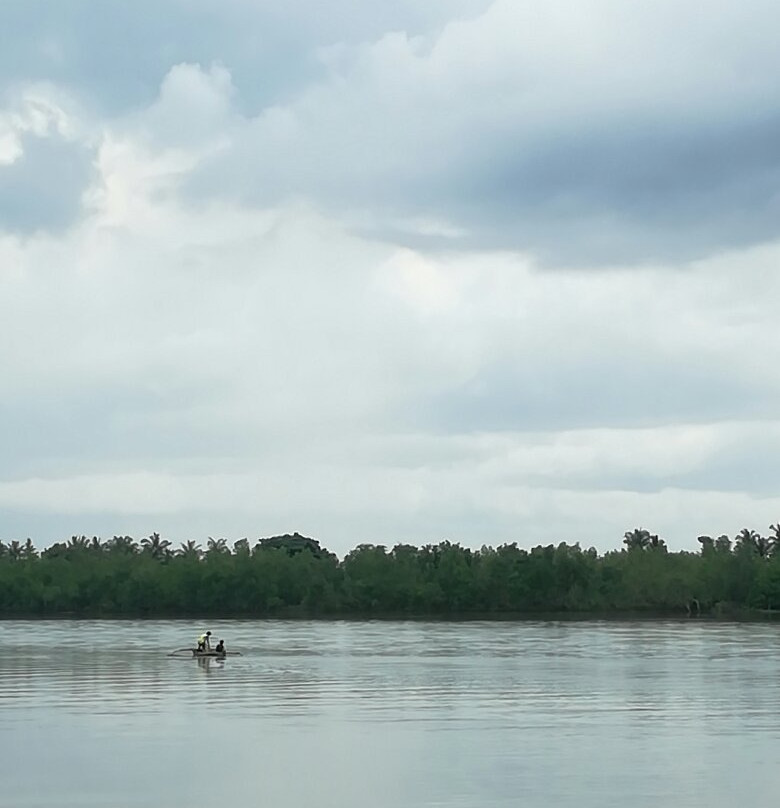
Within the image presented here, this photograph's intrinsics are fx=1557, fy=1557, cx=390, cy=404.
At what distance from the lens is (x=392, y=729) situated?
3591 centimetres

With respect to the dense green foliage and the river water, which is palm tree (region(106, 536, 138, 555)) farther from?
the river water

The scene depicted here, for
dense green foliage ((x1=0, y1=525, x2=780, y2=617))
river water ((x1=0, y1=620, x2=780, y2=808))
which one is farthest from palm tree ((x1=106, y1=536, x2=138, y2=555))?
river water ((x1=0, y1=620, x2=780, y2=808))

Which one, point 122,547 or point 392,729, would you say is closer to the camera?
point 392,729

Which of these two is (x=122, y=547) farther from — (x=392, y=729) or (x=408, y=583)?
(x=392, y=729)

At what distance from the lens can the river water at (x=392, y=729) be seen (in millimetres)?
26969

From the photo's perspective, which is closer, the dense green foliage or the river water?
the river water

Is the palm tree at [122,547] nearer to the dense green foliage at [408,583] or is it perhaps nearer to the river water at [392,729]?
the dense green foliage at [408,583]

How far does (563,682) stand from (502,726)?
47.7ft

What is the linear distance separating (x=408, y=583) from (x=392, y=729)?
391 feet

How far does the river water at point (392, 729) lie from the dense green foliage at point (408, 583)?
75.2m

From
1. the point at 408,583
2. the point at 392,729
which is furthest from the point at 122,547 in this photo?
the point at 392,729

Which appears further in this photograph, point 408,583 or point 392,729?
point 408,583

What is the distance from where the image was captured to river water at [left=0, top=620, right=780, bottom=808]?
2697cm

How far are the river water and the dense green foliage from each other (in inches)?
2961
